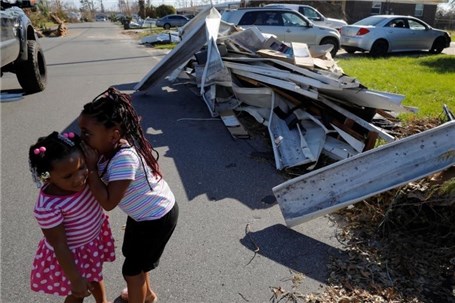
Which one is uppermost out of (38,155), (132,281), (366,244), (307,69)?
(38,155)

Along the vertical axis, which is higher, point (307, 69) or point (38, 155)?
point (38, 155)

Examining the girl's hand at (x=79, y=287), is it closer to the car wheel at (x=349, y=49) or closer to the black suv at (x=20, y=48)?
the black suv at (x=20, y=48)

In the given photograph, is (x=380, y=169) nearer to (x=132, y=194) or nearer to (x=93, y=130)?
(x=132, y=194)

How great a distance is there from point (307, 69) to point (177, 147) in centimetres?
218

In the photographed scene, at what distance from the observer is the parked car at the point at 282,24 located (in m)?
12.5

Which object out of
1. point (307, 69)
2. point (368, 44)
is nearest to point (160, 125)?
point (307, 69)

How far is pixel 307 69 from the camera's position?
559cm

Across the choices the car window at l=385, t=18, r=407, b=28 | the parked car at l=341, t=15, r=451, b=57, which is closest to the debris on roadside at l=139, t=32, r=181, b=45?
the parked car at l=341, t=15, r=451, b=57

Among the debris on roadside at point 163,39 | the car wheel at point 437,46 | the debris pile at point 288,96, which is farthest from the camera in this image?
the debris on roadside at point 163,39

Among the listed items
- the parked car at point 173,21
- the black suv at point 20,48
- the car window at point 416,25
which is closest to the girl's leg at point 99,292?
the black suv at point 20,48

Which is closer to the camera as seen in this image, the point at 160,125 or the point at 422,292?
the point at 422,292

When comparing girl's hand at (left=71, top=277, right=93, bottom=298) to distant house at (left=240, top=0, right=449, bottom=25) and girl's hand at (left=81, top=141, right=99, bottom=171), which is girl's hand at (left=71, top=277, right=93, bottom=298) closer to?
girl's hand at (left=81, top=141, right=99, bottom=171)

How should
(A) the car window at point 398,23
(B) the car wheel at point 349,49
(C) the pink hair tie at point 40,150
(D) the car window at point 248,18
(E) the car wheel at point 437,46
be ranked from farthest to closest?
(E) the car wheel at point 437,46 < (B) the car wheel at point 349,49 < (A) the car window at point 398,23 < (D) the car window at point 248,18 < (C) the pink hair tie at point 40,150

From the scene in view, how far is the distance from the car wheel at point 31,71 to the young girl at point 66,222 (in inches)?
256
